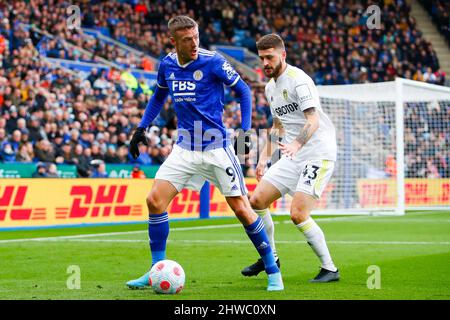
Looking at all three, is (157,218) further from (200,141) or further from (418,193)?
(418,193)

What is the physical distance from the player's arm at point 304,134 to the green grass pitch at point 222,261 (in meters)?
1.28

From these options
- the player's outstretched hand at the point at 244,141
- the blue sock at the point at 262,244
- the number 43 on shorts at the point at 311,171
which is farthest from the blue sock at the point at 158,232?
the number 43 on shorts at the point at 311,171

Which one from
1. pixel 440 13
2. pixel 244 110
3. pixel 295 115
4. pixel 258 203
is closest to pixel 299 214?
pixel 258 203

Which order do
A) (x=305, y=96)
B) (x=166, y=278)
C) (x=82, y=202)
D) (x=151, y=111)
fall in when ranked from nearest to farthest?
1. (x=166, y=278)
2. (x=151, y=111)
3. (x=305, y=96)
4. (x=82, y=202)

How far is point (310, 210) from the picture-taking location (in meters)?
9.45

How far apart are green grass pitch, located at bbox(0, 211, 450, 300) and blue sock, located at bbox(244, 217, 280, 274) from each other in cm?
27

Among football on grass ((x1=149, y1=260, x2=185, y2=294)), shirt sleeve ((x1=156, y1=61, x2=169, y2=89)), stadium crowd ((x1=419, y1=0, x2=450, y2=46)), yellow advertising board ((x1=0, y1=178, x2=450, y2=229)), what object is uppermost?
stadium crowd ((x1=419, y1=0, x2=450, y2=46))

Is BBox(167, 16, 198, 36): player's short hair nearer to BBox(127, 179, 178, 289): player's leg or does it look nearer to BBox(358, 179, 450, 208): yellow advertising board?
BBox(127, 179, 178, 289): player's leg

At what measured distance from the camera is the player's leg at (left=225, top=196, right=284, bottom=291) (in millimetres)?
8320

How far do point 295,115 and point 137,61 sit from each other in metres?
19.2

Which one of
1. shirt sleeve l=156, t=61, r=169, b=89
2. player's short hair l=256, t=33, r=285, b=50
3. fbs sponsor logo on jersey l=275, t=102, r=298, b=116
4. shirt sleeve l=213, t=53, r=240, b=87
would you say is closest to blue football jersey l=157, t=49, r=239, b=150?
shirt sleeve l=213, t=53, r=240, b=87
